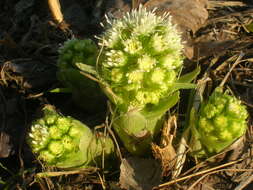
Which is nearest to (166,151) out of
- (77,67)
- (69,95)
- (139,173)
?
(139,173)

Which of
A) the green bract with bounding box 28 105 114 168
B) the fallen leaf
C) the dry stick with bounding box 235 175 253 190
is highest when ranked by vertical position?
the green bract with bounding box 28 105 114 168

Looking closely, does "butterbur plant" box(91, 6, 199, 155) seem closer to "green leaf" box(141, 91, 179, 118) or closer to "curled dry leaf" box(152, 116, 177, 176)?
"green leaf" box(141, 91, 179, 118)

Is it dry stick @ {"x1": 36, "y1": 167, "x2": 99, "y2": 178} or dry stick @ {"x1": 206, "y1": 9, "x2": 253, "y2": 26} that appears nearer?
dry stick @ {"x1": 36, "y1": 167, "x2": 99, "y2": 178}

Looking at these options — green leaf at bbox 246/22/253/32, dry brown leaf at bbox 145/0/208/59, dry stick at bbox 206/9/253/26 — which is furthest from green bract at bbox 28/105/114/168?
green leaf at bbox 246/22/253/32

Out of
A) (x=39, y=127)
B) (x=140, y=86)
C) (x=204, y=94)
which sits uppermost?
(x=140, y=86)

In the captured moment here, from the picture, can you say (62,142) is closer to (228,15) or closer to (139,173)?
(139,173)

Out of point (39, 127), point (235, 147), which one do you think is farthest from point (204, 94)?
point (39, 127)

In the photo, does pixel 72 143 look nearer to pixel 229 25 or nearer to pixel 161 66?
pixel 161 66
